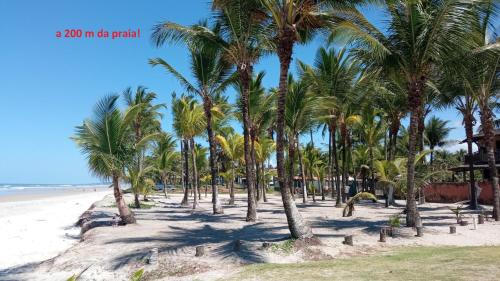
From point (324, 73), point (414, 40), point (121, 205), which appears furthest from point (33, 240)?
point (324, 73)

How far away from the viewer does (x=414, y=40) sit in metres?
13.0

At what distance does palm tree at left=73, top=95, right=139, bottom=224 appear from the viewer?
15.8m

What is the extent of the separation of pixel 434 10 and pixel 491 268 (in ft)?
27.2

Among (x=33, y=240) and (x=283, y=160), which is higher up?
(x=283, y=160)

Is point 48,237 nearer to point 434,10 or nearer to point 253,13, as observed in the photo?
point 253,13

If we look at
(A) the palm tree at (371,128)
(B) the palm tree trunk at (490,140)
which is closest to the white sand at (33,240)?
(B) the palm tree trunk at (490,140)

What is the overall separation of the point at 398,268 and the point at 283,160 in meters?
4.17

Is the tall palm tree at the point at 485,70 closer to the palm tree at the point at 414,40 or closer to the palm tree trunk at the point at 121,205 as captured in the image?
the palm tree at the point at 414,40

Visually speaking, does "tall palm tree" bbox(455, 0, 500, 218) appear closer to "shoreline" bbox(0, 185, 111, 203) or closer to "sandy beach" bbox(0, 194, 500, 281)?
"sandy beach" bbox(0, 194, 500, 281)

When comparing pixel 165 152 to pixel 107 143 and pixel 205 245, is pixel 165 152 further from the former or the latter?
pixel 205 245

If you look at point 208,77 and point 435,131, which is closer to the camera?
point 208,77

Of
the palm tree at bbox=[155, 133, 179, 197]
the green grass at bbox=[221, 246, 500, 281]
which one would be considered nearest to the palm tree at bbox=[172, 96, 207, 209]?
the palm tree at bbox=[155, 133, 179, 197]

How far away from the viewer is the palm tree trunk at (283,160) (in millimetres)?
11094

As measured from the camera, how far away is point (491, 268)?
7.59 m
